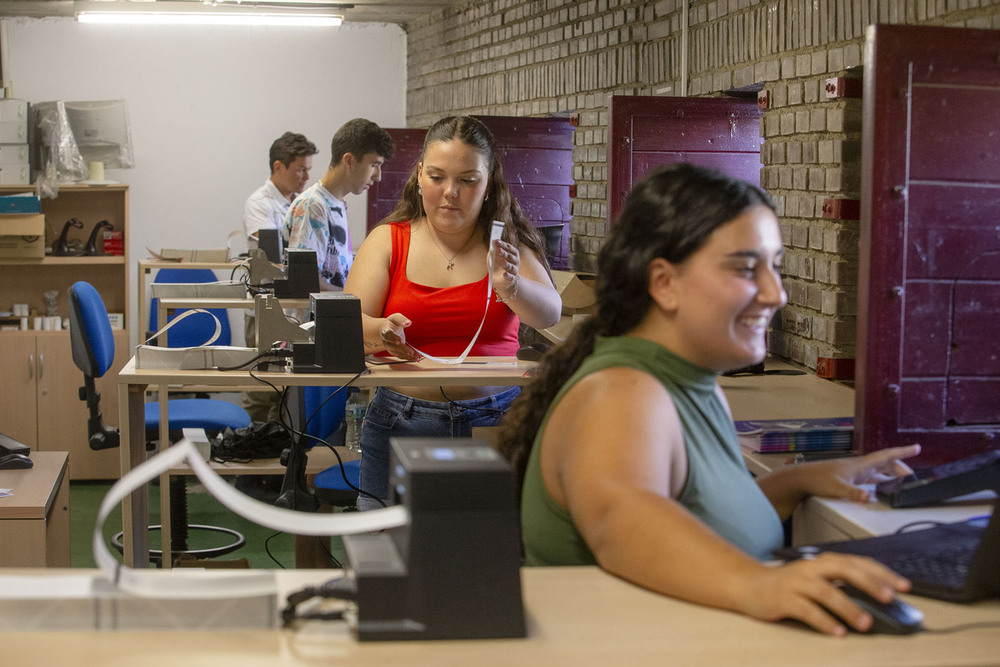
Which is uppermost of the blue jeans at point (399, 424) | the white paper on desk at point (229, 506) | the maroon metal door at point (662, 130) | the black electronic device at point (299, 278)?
the maroon metal door at point (662, 130)

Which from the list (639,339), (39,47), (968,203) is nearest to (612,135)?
(968,203)

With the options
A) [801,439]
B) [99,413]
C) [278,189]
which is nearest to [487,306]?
[801,439]

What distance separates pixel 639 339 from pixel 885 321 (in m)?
0.86

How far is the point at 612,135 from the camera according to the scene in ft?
13.1

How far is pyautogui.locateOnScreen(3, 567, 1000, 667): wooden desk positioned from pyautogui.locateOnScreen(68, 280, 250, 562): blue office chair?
2851 mm

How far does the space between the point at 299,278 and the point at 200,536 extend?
1.23 meters

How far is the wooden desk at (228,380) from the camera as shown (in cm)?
285

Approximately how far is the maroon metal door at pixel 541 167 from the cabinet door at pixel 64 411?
2030 mm

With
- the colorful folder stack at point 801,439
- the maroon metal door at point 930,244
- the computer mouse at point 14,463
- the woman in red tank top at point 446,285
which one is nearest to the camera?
the maroon metal door at point 930,244

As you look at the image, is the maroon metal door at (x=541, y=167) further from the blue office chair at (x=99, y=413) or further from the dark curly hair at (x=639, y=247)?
the dark curly hair at (x=639, y=247)

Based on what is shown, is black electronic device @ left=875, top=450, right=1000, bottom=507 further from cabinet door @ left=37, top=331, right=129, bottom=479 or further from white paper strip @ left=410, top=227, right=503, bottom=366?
cabinet door @ left=37, top=331, right=129, bottom=479

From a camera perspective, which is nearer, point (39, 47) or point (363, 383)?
point (363, 383)

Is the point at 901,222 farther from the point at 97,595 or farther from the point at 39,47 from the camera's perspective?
the point at 39,47

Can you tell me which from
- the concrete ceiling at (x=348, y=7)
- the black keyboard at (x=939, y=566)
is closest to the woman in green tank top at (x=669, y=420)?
the black keyboard at (x=939, y=566)
